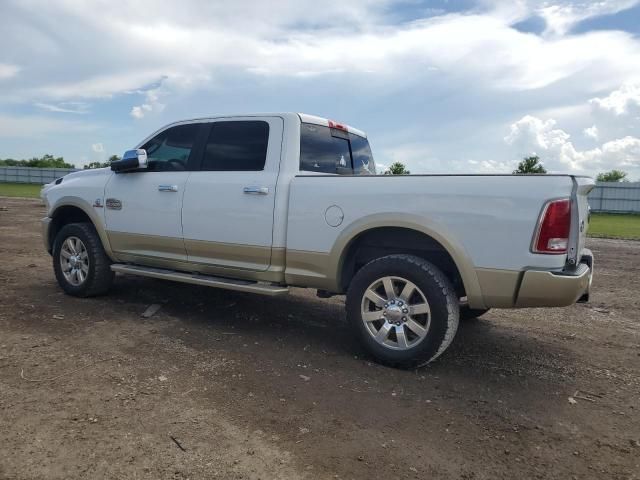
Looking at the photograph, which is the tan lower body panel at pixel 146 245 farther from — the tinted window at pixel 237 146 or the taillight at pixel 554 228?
the taillight at pixel 554 228

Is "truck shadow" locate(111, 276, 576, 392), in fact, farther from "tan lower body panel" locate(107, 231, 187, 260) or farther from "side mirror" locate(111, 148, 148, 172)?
"side mirror" locate(111, 148, 148, 172)

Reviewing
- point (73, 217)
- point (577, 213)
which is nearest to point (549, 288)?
point (577, 213)

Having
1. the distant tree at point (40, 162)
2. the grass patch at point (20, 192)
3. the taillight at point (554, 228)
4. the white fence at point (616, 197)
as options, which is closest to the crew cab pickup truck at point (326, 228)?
the taillight at point (554, 228)

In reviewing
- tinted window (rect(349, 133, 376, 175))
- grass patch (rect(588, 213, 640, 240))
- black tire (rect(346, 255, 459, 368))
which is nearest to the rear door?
black tire (rect(346, 255, 459, 368))

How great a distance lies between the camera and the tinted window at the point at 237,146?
4.64m

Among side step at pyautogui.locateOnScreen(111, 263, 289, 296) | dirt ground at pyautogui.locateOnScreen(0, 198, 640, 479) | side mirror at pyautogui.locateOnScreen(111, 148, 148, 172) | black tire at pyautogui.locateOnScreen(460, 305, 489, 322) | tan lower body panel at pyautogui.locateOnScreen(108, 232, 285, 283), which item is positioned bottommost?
dirt ground at pyautogui.locateOnScreen(0, 198, 640, 479)

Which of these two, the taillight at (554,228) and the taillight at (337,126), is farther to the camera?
the taillight at (337,126)

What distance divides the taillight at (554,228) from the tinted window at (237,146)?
2.41 meters

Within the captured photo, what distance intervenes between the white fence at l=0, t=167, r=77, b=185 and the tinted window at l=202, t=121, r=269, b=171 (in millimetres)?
40431

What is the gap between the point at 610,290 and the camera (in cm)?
698

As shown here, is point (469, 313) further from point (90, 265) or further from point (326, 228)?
point (90, 265)

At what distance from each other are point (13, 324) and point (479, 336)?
4370 millimetres

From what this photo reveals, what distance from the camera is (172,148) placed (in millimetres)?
5195

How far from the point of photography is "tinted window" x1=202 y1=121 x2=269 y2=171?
464cm
